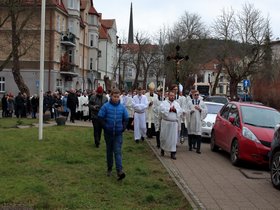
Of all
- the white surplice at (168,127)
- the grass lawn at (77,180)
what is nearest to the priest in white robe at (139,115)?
the grass lawn at (77,180)

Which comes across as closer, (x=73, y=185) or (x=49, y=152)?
(x=73, y=185)

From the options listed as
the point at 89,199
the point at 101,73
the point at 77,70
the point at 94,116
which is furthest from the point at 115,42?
the point at 89,199

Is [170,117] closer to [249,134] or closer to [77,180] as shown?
[249,134]

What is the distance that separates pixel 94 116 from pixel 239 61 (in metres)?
54.1

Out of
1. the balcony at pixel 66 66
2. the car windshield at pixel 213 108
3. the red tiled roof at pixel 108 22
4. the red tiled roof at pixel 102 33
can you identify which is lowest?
the car windshield at pixel 213 108

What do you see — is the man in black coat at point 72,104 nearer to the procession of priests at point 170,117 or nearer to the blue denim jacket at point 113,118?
the procession of priests at point 170,117

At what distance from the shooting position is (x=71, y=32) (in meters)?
59.3

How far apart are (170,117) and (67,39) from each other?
45785 mm

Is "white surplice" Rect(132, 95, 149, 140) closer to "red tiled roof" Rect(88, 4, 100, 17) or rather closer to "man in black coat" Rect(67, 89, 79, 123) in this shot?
"man in black coat" Rect(67, 89, 79, 123)

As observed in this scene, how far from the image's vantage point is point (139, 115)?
53.5 feet

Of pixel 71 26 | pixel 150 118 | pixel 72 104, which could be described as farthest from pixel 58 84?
pixel 150 118

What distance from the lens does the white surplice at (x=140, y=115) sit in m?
16.1

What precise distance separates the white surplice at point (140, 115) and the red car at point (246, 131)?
102 inches

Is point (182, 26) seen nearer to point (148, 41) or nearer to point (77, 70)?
point (148, 41)
